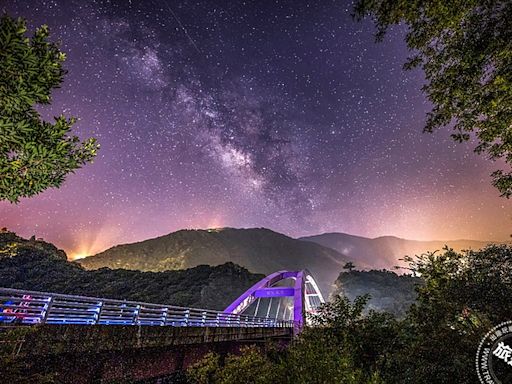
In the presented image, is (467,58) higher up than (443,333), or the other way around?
(467,58)

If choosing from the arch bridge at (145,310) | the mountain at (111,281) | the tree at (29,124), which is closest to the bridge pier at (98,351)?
the arch bridge at (145,310)

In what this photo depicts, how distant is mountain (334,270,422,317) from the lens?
10931 centimetres

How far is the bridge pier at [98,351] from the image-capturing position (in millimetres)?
6043

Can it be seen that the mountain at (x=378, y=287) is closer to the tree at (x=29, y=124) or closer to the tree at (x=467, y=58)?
the tree at (x=467, y=58)

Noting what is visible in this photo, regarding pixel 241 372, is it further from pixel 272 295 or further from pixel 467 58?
pixel 272 295

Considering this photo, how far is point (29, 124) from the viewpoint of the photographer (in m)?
7.54

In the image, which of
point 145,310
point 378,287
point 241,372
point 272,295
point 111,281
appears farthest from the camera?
point 378,287

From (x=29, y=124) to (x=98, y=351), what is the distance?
6888mm

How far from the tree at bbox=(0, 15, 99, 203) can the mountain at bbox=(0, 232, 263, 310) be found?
161 feet

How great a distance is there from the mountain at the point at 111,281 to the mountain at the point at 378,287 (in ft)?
222

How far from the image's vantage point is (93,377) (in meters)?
7.62

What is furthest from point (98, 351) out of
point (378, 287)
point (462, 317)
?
point (378, 287)

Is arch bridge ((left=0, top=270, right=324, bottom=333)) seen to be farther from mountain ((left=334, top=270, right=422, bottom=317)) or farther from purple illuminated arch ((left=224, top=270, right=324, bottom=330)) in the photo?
mountain ((left=334, top=270, right=422, bottom=317))

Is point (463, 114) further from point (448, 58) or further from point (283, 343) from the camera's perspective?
point (283, 343)
